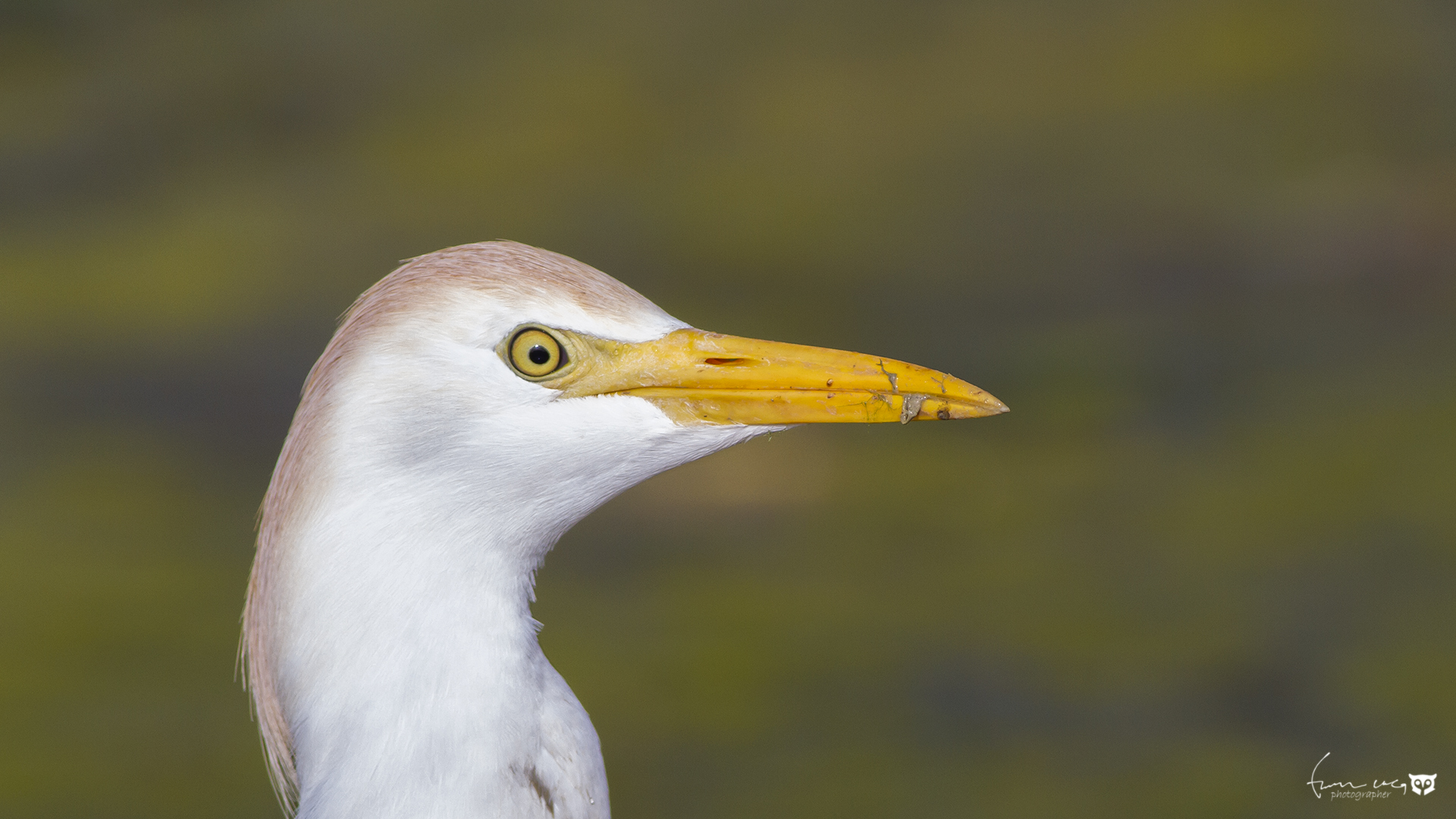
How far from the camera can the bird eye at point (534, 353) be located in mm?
1887

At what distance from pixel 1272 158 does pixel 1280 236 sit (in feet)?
3.44

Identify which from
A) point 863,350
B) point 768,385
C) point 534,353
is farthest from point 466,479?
point 863,350

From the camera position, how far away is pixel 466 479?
6.12ft

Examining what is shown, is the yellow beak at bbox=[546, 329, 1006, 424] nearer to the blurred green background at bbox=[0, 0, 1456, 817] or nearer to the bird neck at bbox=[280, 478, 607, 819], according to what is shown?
the bird neck at bbox=[280, 478, 607, 819]

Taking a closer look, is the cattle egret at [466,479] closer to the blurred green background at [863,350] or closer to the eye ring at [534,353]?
the eye ring at [534,353]

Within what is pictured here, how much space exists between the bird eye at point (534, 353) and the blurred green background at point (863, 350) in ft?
12.1

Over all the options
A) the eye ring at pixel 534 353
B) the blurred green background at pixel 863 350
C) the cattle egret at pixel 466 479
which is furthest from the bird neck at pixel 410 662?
the blurred green background at pixel 863 350

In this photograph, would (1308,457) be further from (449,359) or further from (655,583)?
(449,359)

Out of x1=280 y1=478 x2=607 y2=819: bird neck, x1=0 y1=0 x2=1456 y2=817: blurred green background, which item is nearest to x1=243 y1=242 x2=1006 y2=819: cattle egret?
x1=280 y1=478 x2=607 y2=819: bird neck

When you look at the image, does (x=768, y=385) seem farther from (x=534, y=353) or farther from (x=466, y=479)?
(x=466, y=479)

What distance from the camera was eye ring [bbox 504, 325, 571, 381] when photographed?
1.89m

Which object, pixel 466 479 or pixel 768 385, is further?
pixel 768 385

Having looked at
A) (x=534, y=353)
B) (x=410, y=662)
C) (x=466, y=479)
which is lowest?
(x=410, y=662)

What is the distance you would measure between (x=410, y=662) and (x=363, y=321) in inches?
20.7
